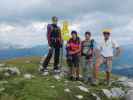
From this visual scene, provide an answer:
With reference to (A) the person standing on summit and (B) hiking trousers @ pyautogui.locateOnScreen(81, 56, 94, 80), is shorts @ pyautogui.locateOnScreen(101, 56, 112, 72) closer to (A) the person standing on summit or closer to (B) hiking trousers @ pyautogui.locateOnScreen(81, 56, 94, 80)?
(B) hiking trousers @ pyautogui.locateOnScreen(81, 56, 94, 80)

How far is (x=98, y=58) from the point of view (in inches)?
1011

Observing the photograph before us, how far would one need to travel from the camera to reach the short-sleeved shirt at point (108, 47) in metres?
25.5

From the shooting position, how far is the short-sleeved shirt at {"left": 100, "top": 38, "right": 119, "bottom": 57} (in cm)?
2548

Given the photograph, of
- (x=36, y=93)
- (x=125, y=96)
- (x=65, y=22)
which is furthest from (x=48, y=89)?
(x=65, y=22)

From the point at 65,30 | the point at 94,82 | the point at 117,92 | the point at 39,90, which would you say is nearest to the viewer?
the point at 39,90

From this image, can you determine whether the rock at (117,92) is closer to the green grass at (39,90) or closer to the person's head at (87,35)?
the green grass at (39,90)

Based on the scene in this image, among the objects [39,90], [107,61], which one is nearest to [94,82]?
[107,61]

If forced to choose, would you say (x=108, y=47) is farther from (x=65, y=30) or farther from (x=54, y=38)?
(x=65, y=30)

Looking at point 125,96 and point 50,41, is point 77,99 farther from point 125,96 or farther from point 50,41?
point 50,41

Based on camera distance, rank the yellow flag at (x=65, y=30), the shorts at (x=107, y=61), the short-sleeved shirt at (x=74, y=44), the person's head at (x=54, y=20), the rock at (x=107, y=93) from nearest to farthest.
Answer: the rock at (x=107, y=93)
the shorts at (x=107, y=61)
the short-sleeved shirt at (x=74, y=44)
the person's head at (x=54, y=20)
the yellow flag at (x=65, y=30)

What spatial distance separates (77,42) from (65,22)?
5.57m

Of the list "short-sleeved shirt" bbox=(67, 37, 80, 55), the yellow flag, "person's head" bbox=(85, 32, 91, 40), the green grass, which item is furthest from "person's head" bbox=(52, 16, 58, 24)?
the green grass

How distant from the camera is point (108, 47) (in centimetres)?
2558

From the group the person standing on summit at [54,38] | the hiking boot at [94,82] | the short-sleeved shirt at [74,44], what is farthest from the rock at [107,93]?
the person standing on summit at [54,38]
